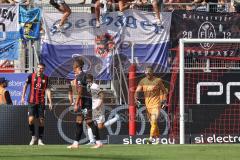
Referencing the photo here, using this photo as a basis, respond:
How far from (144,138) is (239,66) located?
4741 mm

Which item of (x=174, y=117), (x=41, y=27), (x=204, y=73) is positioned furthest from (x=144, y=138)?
(x=41, y=27)

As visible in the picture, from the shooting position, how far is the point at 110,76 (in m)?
25.4

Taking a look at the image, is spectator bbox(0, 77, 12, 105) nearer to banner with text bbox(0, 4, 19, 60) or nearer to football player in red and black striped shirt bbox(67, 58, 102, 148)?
banner with text bbox(0, 4, 19, 60)

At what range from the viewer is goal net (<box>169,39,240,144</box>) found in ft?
79.5

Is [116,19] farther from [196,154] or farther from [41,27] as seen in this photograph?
[196,154]

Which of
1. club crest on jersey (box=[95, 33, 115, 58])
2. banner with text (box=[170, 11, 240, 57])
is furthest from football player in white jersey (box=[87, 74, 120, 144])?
banner with text (box=[170, 11, 240, 57])

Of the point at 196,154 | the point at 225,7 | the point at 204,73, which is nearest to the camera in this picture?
the point at 196,154

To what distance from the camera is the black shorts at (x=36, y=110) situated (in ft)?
74.3

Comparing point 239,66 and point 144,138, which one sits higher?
point 239,66

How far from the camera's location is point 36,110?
22.7 metres

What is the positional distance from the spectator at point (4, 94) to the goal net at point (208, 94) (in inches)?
178

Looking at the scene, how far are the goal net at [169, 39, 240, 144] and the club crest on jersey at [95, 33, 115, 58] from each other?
1.89m

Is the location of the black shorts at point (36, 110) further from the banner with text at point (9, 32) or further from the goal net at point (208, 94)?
the goal net at point (208, 94)

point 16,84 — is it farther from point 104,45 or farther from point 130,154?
point 130,154
